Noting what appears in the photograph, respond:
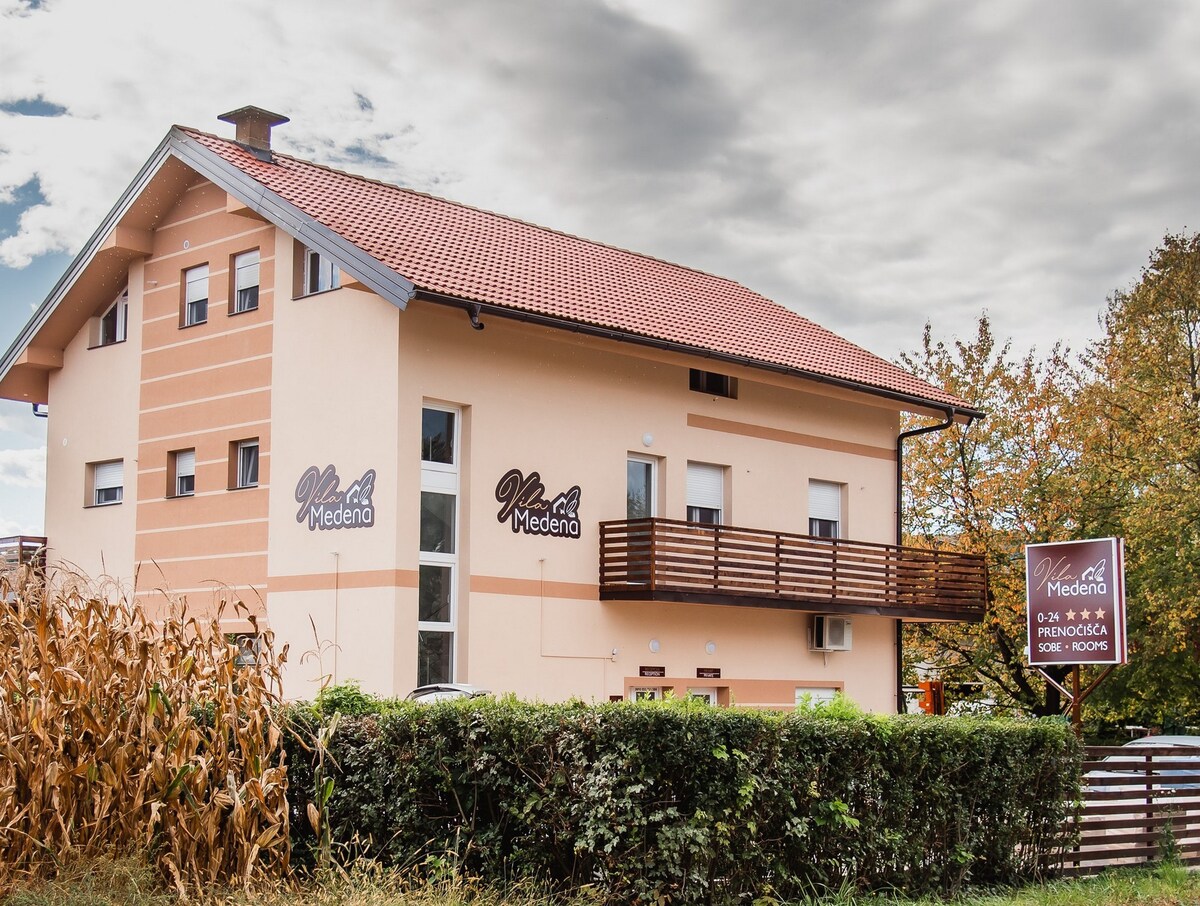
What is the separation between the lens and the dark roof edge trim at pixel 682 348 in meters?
19.3

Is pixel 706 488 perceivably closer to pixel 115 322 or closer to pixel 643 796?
pixel 115 322

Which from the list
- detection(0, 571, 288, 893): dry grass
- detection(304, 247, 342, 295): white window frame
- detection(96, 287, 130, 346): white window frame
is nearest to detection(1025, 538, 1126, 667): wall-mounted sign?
detection(304, 247, 342, 295): white window frame

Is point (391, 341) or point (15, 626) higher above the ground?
point (391, 341)

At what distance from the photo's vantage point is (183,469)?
2336 centimetres

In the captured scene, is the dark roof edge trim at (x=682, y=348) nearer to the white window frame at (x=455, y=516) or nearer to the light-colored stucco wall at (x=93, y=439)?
the white window frame at (x=455, y=516)

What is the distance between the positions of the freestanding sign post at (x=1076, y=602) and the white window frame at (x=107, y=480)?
15.5 m

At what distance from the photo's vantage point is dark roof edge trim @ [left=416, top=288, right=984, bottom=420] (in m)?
19.3

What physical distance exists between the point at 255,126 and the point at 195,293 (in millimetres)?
3109

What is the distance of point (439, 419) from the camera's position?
20328 mm

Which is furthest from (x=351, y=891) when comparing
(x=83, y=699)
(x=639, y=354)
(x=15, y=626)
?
(x=639, y=354)

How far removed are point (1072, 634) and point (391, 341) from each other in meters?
10.3

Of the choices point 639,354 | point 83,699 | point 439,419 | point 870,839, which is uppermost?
point 639,354

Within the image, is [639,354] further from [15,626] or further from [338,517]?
[15,626]

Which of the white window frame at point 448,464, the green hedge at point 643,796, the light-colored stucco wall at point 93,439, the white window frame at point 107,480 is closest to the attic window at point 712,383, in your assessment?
the white window frame at point 448,464
